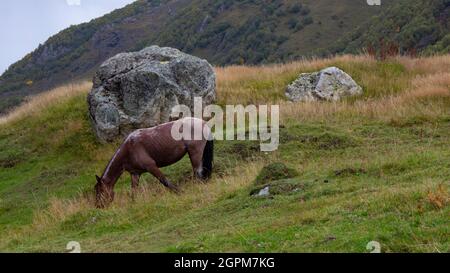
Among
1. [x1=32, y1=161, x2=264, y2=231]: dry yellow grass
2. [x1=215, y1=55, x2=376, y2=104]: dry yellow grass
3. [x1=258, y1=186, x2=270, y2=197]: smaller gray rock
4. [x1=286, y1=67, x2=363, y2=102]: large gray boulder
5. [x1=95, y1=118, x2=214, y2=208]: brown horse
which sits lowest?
[x1=286, y1=67, x2=363, y2=102]: large gray boulder

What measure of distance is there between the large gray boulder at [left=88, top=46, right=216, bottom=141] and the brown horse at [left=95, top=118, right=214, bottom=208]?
7455mm

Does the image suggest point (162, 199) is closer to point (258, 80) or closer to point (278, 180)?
point (278, 180)

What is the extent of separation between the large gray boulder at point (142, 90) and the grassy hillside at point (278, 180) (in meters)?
0.99

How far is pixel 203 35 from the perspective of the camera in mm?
113375

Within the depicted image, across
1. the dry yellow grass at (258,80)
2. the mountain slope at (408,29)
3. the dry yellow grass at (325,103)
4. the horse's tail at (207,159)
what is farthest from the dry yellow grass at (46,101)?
the mountain slope at (408,29)

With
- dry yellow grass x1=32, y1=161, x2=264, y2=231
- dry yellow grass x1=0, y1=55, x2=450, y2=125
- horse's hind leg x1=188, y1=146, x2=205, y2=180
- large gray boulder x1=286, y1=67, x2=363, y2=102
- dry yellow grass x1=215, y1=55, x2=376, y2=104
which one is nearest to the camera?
dry yellow grass x1=32, y1=161, x2=264, y2=231

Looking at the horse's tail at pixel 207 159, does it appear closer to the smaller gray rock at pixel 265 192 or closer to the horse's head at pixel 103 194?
the horse's head at pixel 103 194

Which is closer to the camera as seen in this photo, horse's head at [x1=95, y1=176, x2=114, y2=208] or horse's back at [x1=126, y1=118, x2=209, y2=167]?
horse's head at [x1=95, y1=176, x2=114, y2=208]

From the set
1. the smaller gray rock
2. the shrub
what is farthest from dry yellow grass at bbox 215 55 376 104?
the smaller gray rock

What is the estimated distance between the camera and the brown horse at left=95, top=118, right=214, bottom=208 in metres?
14.2

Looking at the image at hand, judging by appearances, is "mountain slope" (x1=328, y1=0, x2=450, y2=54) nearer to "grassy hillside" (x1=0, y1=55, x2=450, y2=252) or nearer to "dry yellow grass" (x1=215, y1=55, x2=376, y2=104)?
"dry yellow grass" (x1=215, y1=55, x2=376, y2=104)

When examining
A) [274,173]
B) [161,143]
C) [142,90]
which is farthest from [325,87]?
[274,173]

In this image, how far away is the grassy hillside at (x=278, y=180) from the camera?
8.08 meters

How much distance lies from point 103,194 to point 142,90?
8544 millimetres
